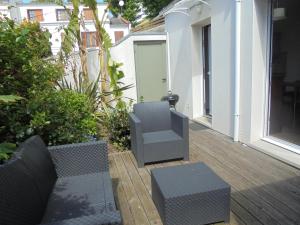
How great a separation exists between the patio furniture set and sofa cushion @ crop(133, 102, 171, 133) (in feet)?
5.23

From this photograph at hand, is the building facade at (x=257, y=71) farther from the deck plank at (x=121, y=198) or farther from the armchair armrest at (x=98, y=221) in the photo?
the armchair armrest at (x=98, y=221)

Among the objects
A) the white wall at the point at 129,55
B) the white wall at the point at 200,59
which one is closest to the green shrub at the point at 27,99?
the white wall at the point at 200,59

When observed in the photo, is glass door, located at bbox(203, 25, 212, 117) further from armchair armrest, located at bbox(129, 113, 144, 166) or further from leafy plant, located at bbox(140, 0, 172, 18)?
leafy plant, located at bbox(140, 0, 172, 18)

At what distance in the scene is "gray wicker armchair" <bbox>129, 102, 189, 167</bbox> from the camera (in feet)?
12.7

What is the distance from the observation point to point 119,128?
4863mm

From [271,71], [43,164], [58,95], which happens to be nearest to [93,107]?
[58,95]

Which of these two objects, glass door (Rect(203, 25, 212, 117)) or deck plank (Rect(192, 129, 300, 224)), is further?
glass door (Rect(203, 25, 212, 117))

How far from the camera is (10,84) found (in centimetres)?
274

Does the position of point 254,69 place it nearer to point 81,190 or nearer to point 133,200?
point 133,200

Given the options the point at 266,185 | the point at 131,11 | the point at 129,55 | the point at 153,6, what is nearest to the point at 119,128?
the point at 266,185

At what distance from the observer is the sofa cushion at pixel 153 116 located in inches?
171

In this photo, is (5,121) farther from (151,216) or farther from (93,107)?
(93,107)

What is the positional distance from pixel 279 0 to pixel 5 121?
4429 millimetres

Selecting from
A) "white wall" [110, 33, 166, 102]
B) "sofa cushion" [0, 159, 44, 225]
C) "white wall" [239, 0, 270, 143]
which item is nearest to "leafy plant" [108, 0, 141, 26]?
"white wall" [110, 33, 166, 102]
